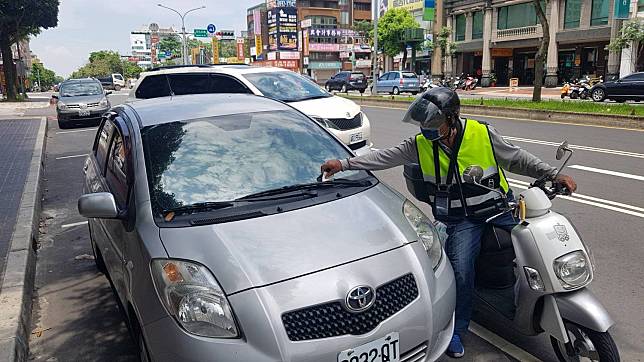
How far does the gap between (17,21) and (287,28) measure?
56.9 metres

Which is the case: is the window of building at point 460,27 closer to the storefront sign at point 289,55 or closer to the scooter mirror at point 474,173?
the storefront sign at point 289,55

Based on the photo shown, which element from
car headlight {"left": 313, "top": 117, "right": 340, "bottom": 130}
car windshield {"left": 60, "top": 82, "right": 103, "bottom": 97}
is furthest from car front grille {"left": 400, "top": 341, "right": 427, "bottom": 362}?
car windshield {"left": 60, "top": 82, "right": 103, "bottom": 97}

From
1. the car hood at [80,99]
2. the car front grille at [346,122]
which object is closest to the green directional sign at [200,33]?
the car hood at [80,99]

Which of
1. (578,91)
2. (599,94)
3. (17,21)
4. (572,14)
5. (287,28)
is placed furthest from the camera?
(287,28)

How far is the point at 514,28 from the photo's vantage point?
42.1 m

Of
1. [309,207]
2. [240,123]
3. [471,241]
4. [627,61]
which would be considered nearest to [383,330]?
[309,207]

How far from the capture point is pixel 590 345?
2.72 meters

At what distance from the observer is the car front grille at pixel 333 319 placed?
2283 millimetres

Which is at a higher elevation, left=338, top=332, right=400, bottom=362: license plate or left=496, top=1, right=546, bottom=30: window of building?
left=496, top=1, right=546, bottom=30: window of building

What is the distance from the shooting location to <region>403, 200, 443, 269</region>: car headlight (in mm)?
2891

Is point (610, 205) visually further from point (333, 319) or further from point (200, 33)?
point (200, 33)

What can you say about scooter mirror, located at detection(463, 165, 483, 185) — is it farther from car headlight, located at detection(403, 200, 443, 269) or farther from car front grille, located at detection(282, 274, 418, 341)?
car front grille, located at detection(282, 274, 418, 341)

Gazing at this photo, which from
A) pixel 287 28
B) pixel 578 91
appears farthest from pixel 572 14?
pixel 287 28

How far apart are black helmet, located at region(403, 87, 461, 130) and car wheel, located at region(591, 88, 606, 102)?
75.1 feet
